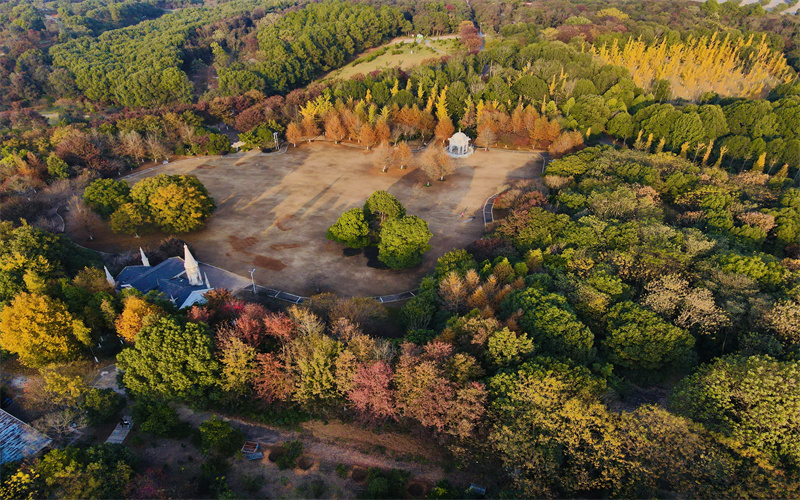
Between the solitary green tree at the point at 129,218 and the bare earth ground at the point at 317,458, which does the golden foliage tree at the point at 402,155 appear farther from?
the bare earth ground at the point at 317,458

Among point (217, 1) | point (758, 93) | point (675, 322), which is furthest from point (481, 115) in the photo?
point (217, 1)

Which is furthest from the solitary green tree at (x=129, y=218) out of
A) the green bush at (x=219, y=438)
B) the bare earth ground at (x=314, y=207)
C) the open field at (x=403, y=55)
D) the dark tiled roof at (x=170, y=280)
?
the open field at (x=403, y=55)

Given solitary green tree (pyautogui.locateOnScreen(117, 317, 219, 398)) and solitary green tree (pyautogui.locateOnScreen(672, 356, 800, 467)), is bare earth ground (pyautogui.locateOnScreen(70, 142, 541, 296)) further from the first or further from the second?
solitary green tree (pyautogui.locateOnScreen(672, 356, 800, 467))

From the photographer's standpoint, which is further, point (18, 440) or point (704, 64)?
point (704, 64)

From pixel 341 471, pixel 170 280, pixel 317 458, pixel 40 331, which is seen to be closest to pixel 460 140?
pixel 170 280

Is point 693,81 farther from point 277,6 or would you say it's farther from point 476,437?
point 277,6

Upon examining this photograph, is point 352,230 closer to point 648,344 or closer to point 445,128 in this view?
point 648,344

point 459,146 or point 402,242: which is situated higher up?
point 459,146
